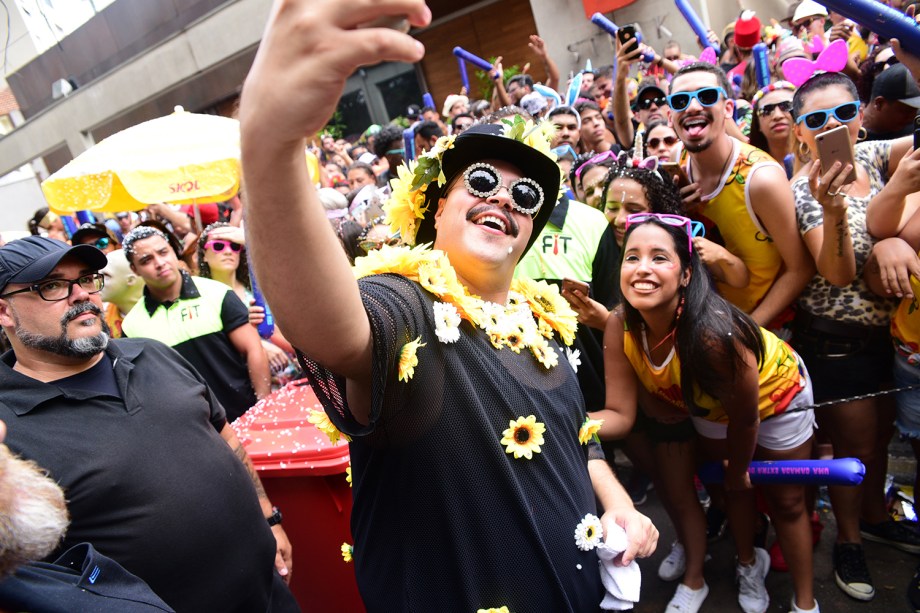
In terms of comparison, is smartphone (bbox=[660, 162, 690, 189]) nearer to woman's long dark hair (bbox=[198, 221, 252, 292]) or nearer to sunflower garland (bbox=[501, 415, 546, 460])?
sunflower garland (bbox=[501, 415, 546, 460])

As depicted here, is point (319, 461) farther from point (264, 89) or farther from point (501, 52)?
point (501, 52)

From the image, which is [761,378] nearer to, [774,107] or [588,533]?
[588,533]

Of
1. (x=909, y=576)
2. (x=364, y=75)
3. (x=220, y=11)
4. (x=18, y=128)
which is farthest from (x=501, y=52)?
(x=18, y=128)

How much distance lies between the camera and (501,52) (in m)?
13.4

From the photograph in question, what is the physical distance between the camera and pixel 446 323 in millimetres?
1373

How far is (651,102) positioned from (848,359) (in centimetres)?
298

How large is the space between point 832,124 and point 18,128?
27768 millimetres

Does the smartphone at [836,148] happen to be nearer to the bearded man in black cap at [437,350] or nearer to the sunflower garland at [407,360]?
the bearded man in black cap at [437,350]

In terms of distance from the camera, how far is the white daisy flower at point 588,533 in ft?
5.23

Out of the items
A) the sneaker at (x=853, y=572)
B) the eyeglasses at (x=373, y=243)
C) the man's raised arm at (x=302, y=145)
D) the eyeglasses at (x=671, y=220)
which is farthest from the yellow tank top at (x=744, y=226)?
the man's raised arm at (x=302, y=145)

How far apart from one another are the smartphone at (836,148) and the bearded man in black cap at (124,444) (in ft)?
8.65

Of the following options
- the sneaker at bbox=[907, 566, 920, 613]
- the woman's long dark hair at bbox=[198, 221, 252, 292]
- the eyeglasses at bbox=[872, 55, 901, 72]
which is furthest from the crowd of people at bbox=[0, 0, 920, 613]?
the eyeglasses at bbox=[872, 55, 901, 72]

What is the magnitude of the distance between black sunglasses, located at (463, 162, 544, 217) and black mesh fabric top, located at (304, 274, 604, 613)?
411 mm

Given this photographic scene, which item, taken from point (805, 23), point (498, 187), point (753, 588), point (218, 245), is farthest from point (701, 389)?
point (805, 23)
